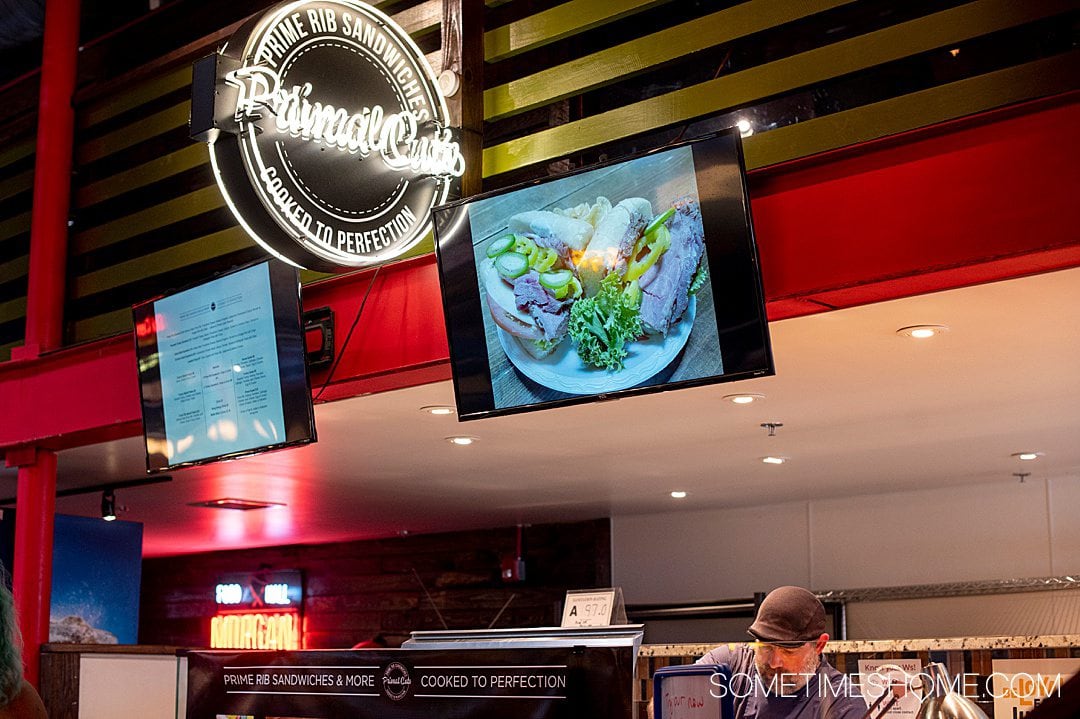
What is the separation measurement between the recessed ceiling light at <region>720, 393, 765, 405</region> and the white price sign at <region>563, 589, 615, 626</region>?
231cm

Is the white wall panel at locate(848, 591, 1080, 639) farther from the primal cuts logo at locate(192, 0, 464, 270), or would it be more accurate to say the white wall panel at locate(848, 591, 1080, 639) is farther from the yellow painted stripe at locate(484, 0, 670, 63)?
the primal cuts logo at locate(192, 0, 464, 270)

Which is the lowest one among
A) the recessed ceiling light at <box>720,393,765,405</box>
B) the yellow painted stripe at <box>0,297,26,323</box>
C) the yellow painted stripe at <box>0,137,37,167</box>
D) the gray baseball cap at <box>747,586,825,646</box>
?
the gray baseball cap at <box>747,586,825,646</box>

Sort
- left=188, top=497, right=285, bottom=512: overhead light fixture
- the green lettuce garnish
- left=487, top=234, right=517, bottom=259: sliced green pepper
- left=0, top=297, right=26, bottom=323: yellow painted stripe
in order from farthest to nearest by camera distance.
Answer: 1. left=188, top=497, right=285, bottom=512: overhead light fixture
2. left=0, top=297, right=26, bottom=323: yellow painted stripe
3. left=487, top=234, right=517, bottom=259: sliced green pepper
4. the green lettuce garnish

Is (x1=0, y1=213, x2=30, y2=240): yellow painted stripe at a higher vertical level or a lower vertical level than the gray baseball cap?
higher

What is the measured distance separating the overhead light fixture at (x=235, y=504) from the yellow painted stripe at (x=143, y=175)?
2809 mm

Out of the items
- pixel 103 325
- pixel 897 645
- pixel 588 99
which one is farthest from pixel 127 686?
pixel 897 645

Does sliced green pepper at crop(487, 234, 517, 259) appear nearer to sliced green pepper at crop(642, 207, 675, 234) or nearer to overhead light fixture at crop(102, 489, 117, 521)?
sliced green pepper at crop(642, 207, 675, 234)

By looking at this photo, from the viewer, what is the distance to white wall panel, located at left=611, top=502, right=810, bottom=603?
30.7ft

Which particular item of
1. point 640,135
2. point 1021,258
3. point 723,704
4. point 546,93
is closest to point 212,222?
point 546,93

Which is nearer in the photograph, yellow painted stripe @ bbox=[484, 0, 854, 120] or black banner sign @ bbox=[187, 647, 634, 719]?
black banner sign @ bbox=[187, 647, 634, 719]

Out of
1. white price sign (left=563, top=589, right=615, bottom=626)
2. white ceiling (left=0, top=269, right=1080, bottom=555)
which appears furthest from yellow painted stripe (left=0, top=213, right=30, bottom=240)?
white price sign (left=563, top=589, right=615, bottom=626)

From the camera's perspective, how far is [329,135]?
173 inches

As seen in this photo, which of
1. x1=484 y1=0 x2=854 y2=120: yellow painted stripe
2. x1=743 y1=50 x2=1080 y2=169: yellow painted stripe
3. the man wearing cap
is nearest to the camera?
the man wearing cap

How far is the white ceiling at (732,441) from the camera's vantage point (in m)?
→ 4.66
